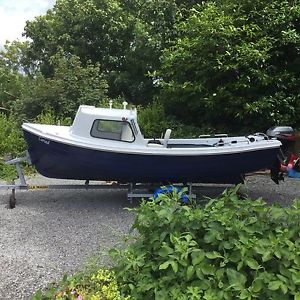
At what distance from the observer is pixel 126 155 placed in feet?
21.2

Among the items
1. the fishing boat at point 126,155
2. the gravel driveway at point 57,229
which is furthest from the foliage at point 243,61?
the fishing boat at point 126,155

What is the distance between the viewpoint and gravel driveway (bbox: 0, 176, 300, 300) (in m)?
4.04

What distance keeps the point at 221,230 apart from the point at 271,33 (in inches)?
307

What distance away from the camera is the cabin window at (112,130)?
6656 mm

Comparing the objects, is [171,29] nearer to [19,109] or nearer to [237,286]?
[19,109]

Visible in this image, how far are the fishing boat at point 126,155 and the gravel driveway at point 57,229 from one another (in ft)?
2.08

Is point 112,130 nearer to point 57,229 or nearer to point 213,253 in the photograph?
point 57,229

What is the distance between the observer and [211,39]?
9117 millimetres

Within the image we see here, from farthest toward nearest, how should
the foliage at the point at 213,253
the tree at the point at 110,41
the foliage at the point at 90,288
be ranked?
the tree at the point at 110,41 → the foliage at the point at 90,288 → the foliage at the point at 213,253

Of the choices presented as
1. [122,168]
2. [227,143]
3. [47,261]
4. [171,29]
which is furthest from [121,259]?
[171,29]

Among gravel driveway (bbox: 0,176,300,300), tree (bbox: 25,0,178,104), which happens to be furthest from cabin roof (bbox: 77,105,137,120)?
tree (bbox: 25,0,178,104)

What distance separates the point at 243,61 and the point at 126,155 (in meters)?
3.99

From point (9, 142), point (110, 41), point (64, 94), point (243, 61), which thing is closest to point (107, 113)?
point (243, 61)

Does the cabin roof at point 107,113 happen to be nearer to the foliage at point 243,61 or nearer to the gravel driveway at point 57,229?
the gravel driveway at point 57,229
